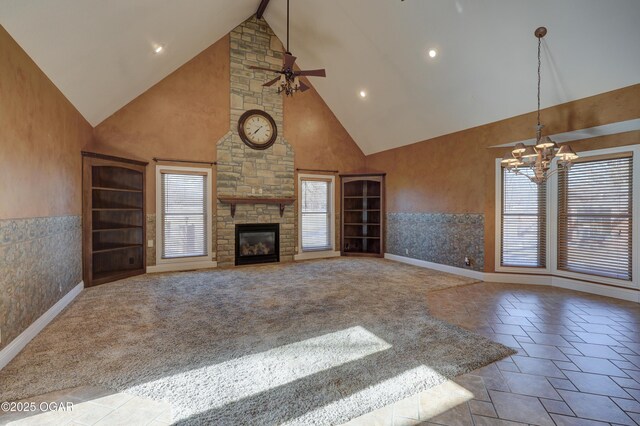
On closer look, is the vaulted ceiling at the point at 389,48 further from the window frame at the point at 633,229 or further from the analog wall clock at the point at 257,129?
the analog wall clock at the point at 257,129

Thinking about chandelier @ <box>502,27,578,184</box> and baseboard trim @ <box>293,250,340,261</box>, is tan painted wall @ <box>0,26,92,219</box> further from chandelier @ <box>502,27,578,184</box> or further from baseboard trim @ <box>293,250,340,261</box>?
chandelier @ <box>502,27,578,184</box>

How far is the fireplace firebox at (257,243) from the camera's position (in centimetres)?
683

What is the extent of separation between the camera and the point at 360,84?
6746 millimetres

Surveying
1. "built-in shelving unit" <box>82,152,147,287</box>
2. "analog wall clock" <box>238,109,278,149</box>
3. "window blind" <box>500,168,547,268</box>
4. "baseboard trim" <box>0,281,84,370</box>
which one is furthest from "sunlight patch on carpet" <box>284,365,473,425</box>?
"analog wall clock" <box>238,109,278,149</box>

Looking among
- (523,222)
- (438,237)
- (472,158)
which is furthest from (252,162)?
(523,222)

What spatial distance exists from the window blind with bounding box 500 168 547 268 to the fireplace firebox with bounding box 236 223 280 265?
4.72m

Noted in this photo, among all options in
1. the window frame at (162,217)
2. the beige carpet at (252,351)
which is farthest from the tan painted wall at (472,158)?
the window frame at (162,217)

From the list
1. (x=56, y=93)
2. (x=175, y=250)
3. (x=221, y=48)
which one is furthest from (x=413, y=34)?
(x=175, y=250)

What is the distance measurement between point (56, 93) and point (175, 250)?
11.0 ft

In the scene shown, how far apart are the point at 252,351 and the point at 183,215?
4.39 m

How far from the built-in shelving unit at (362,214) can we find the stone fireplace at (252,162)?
1.60m

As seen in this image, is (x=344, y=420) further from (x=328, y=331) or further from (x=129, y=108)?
(x=129, y=108)

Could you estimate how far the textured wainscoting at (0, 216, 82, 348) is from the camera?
2.64 m

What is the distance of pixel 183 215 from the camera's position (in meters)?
6.33
